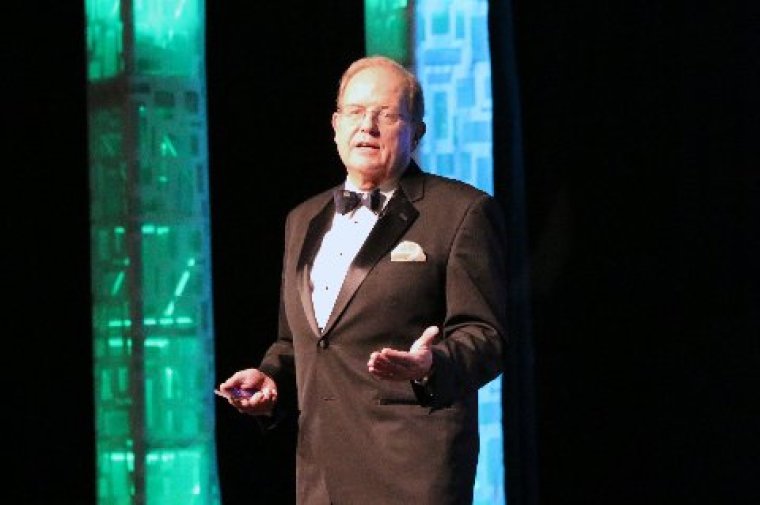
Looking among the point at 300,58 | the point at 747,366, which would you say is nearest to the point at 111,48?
the point at 300,58

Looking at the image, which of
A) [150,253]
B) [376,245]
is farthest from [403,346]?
[150,253]

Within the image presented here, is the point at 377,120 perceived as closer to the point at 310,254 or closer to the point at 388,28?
the point at 310,254

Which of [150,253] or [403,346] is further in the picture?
[150,253]

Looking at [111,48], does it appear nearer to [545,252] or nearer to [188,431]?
[188,431]

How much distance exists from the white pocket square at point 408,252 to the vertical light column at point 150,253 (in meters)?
1.10

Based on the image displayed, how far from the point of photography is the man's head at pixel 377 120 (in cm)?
223

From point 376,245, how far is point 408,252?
57 millimetres

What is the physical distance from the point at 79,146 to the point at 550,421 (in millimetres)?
1422

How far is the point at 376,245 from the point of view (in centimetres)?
217

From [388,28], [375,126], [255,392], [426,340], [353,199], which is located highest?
[388,28]

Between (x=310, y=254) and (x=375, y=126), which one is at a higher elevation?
(x=375, y=126)

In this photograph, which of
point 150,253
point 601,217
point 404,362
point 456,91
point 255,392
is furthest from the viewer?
point 601,217

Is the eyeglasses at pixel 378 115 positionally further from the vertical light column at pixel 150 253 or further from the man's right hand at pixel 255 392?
the vertical light column at pixel 150 253

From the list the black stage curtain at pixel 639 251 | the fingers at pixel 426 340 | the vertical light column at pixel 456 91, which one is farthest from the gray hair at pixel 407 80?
the black stage curtain at pixel 639 251
